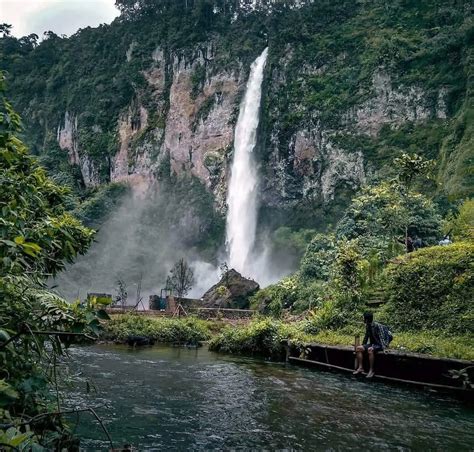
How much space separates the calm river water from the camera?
22.1ft

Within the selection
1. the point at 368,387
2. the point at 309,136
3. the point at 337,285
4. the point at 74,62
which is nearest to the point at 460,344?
the point at 368,387

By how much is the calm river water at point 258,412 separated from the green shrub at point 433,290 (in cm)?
333

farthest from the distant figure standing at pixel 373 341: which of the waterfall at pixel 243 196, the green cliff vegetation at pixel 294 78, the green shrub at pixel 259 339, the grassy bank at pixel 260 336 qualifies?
the waterfall at pixel 243 196

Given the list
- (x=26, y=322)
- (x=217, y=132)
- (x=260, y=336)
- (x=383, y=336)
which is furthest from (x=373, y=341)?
(x=217, y=132)

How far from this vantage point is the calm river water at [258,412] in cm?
674

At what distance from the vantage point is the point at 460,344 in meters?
12.1

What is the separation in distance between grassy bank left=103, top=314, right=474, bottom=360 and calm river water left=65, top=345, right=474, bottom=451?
1.54m

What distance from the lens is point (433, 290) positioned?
1492 cm

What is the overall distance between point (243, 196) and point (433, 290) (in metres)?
36.9

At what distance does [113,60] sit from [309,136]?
129ft

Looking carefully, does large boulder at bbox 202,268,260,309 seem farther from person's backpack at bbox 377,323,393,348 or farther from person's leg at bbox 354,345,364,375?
person's backpack at bbox 377,323,393,348

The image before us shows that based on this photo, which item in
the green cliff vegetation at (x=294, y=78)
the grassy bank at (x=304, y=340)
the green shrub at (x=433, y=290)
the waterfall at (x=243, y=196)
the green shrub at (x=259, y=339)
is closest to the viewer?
the grassy bank at (x=304, y=340)

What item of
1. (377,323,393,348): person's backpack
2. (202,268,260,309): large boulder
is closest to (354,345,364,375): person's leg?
(377,323,393,348): person's backpack

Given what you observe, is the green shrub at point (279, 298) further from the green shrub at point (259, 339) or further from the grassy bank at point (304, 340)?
the grassy bank at point (304, 340)
